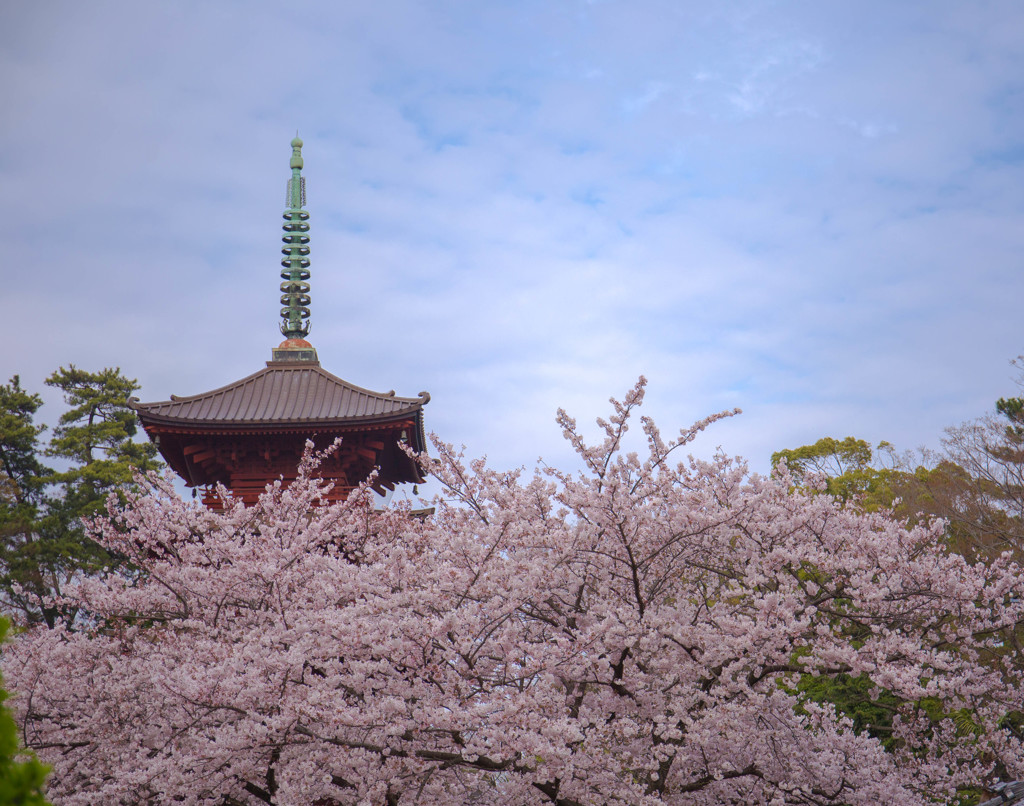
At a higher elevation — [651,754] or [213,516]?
[213,516]

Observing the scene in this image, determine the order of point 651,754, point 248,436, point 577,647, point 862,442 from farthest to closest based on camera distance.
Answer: point 862,442 < point 248,436 < point 651,754 < point 577,647

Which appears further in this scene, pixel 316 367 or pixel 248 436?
pixel 316 367

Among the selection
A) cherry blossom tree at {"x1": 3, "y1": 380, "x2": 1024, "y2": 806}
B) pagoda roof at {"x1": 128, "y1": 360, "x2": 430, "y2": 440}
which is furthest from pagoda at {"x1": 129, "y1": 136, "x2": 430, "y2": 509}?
cherry blossom tree at {"x1": 3, "y1": 380, "x2": 1024, "y2": 806}

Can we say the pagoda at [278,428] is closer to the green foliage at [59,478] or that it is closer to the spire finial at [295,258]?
the spire finial at [295,258]

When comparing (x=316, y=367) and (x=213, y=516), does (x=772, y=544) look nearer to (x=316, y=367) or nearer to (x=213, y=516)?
(x=213, y=516)

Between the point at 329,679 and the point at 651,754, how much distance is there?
2.92 metres

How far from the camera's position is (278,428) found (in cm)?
1445

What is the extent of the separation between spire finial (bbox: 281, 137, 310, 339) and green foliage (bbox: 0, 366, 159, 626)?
32.5 ft

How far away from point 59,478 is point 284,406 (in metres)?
16.0

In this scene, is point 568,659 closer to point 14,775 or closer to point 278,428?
point 14,775

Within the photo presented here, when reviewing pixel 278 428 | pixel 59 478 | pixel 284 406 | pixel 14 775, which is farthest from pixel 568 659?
pixel 59 478

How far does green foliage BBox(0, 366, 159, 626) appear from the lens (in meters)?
24.9

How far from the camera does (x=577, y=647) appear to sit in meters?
6.77

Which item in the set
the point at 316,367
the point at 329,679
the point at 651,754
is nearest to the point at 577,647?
the point at 651,754
